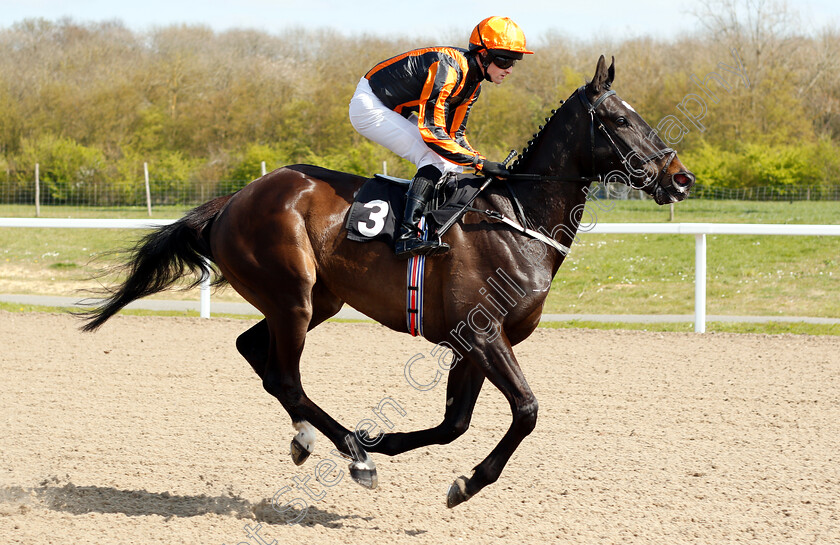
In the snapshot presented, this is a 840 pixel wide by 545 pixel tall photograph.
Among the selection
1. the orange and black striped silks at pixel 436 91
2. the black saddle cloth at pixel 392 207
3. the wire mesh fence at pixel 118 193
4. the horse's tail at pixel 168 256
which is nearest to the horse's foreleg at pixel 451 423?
the black saddle cloth at pixel 392 207

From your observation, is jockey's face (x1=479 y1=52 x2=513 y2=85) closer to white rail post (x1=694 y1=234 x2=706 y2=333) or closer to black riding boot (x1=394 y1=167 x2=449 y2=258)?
black riding boot (x1=394 y1=167 x2=449 y2=258)

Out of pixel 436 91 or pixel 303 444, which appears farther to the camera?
pixel 303 444

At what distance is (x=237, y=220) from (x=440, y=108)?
1.14 m

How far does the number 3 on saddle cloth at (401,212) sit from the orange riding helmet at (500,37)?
587 mm

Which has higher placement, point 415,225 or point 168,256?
point 415,225

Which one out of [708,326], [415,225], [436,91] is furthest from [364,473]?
[708,326]

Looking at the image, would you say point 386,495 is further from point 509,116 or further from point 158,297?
point 509,116

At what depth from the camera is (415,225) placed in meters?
3.83

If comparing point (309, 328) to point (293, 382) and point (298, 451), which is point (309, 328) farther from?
point (298, 451)

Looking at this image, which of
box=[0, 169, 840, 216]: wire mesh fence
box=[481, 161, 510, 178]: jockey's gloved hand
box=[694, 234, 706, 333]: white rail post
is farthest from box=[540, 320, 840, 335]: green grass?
box=[0, 169, 840, 216]: wire mesh fence

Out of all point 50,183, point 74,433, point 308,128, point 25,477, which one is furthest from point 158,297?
point 308,128

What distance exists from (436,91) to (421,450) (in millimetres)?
2069

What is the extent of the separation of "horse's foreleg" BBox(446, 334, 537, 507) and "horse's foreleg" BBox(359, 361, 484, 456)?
208mm

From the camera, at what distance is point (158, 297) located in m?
11.7
